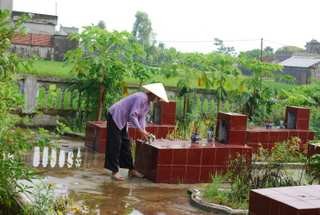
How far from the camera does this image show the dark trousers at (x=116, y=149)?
29.2 ft

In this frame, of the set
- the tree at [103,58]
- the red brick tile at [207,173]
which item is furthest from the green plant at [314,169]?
the tree at [103,58]

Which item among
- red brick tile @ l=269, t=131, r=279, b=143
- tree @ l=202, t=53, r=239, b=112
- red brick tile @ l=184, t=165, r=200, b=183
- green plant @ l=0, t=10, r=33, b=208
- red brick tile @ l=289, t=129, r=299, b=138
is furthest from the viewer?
tree @ l=202, t=53, r=239, b=112

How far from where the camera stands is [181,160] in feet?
29.1

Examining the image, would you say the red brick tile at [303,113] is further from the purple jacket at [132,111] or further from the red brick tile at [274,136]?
the purple jacket at [132,111]

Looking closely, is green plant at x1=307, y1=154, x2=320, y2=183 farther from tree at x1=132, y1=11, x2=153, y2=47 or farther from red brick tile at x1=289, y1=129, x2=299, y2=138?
tree at x1=132, y1=11, x2=153, y2=47

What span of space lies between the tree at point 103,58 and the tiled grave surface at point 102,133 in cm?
133

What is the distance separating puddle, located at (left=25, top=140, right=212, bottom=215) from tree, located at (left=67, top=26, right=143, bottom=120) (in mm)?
2698

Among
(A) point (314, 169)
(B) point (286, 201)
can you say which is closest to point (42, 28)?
(A) point (314, 169)

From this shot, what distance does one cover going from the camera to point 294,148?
1041cm

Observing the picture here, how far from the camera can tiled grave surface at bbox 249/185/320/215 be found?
4.26 metres

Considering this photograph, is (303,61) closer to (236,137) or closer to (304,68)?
(304,68)

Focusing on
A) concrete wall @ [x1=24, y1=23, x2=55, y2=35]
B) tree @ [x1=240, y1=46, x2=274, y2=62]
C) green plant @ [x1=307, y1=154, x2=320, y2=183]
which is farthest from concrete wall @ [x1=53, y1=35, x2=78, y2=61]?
green plant @ [x1=307, y1=154, x2=320, y2=183]

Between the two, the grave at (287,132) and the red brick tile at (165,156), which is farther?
the grave at (287,132)

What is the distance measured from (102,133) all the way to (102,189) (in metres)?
3.22
